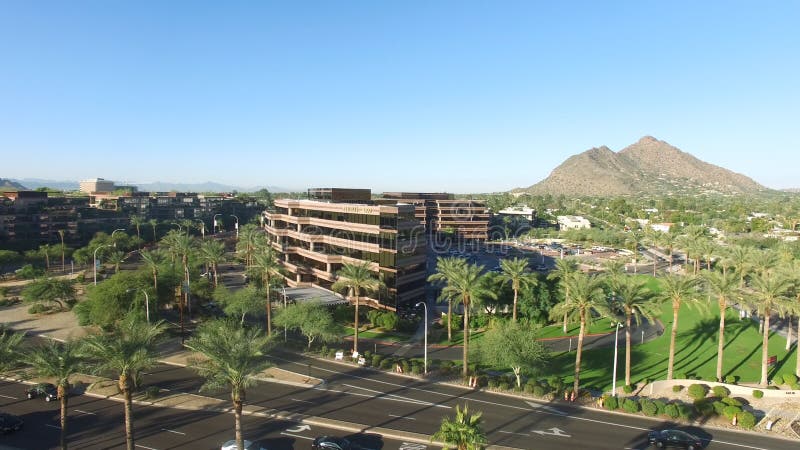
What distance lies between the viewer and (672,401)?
43.1 meters

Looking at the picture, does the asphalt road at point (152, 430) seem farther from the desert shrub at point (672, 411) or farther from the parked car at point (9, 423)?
the desert shrub at point (672, 411)

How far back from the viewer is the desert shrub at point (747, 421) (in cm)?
3725

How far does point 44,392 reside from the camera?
134 ft

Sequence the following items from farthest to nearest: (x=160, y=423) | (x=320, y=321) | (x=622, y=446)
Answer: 1. (x=320, y=321)
2. (x=160, y=423)
3. (x=622, y=446)

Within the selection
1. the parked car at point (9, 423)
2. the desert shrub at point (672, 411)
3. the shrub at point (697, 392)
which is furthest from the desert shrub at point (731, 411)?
the parked car at point (9, 423)

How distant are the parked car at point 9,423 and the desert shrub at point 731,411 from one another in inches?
2298

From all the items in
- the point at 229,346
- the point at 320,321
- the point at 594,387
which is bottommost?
the point at 594,387

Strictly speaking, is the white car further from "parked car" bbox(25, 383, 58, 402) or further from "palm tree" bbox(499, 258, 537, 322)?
"palm tree" bbox(499, 258, 537, 322)

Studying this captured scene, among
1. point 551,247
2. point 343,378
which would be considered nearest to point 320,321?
point 343,378

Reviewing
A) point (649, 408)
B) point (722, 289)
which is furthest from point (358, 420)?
point (722, 289)

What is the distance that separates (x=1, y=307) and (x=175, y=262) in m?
26.9

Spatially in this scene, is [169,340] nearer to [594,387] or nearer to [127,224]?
[594,387]

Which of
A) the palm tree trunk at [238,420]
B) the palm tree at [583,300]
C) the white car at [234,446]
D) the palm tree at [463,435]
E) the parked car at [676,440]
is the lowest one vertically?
the parked car at [676,440]

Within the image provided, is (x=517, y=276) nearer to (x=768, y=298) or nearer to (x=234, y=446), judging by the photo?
(x=768, y=298)
